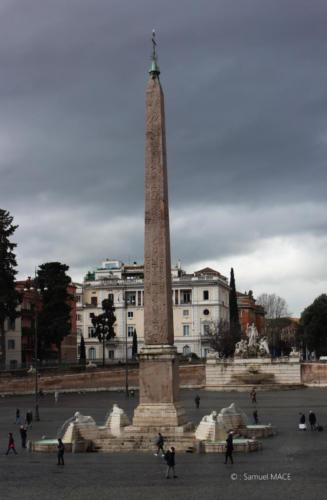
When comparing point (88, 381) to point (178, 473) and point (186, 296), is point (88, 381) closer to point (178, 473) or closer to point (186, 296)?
point (186, 296)

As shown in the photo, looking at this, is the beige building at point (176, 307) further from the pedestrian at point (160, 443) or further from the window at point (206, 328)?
the pedestrian at point (160, 443)

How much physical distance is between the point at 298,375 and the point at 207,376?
7.20m

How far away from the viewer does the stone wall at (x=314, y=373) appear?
60125 millimetres

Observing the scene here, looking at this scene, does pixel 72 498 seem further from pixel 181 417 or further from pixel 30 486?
pixel 181 417

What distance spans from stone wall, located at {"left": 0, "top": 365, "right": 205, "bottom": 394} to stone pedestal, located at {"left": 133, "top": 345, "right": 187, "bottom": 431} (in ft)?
117

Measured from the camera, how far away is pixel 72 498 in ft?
47.1

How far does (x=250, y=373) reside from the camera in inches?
2399

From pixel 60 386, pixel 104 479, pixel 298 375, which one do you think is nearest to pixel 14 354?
pixel 60 386

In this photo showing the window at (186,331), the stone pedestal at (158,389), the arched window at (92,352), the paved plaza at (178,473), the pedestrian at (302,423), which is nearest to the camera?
the paved plaza at (178,473)

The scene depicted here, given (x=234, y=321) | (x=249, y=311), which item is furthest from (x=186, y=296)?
(x=249, y=311)

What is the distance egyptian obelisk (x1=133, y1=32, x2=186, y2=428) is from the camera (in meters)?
22.0

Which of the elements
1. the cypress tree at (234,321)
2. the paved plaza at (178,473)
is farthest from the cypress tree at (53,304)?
the paved plaza at (178,473)

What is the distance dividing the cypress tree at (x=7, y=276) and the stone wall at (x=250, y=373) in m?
16.1

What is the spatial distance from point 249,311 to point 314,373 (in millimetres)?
57640
